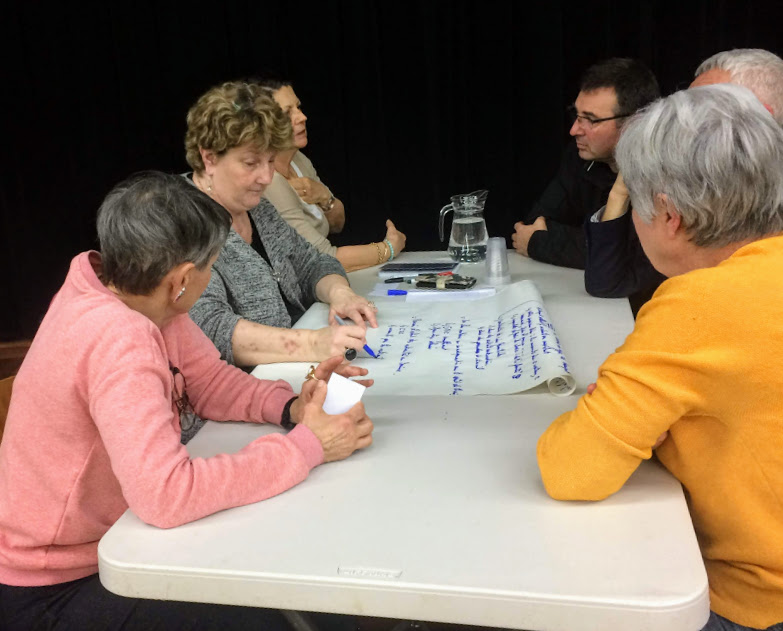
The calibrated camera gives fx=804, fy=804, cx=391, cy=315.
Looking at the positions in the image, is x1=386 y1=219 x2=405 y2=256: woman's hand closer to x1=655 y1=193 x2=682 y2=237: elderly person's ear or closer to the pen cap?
the pen cap

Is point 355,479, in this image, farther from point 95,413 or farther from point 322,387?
point 95,413

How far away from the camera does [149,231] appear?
1211 millimetres

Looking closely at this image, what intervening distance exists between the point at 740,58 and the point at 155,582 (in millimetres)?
1861

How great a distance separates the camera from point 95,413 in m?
1.07

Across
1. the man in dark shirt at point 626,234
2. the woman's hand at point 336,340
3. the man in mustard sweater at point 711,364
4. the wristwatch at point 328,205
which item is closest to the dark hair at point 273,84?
the wristwatch at point 328,205

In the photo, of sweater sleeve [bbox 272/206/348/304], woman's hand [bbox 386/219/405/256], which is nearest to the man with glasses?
woman's hand [bbox 386/219/405/256]

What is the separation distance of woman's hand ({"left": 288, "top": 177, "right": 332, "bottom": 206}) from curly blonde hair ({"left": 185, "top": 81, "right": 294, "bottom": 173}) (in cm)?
80

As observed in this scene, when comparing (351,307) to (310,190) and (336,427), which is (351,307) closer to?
(336,427)

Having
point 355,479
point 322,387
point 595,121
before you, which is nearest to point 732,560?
point 355,479

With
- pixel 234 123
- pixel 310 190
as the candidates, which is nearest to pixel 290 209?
pixel 310 190

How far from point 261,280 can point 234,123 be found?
1.30 feet

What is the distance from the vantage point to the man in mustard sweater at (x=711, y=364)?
0.97 m

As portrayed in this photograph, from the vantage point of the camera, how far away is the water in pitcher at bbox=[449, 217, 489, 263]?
2.47 m

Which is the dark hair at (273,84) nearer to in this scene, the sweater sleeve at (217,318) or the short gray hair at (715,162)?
the sweater sleeve at (217,318)
